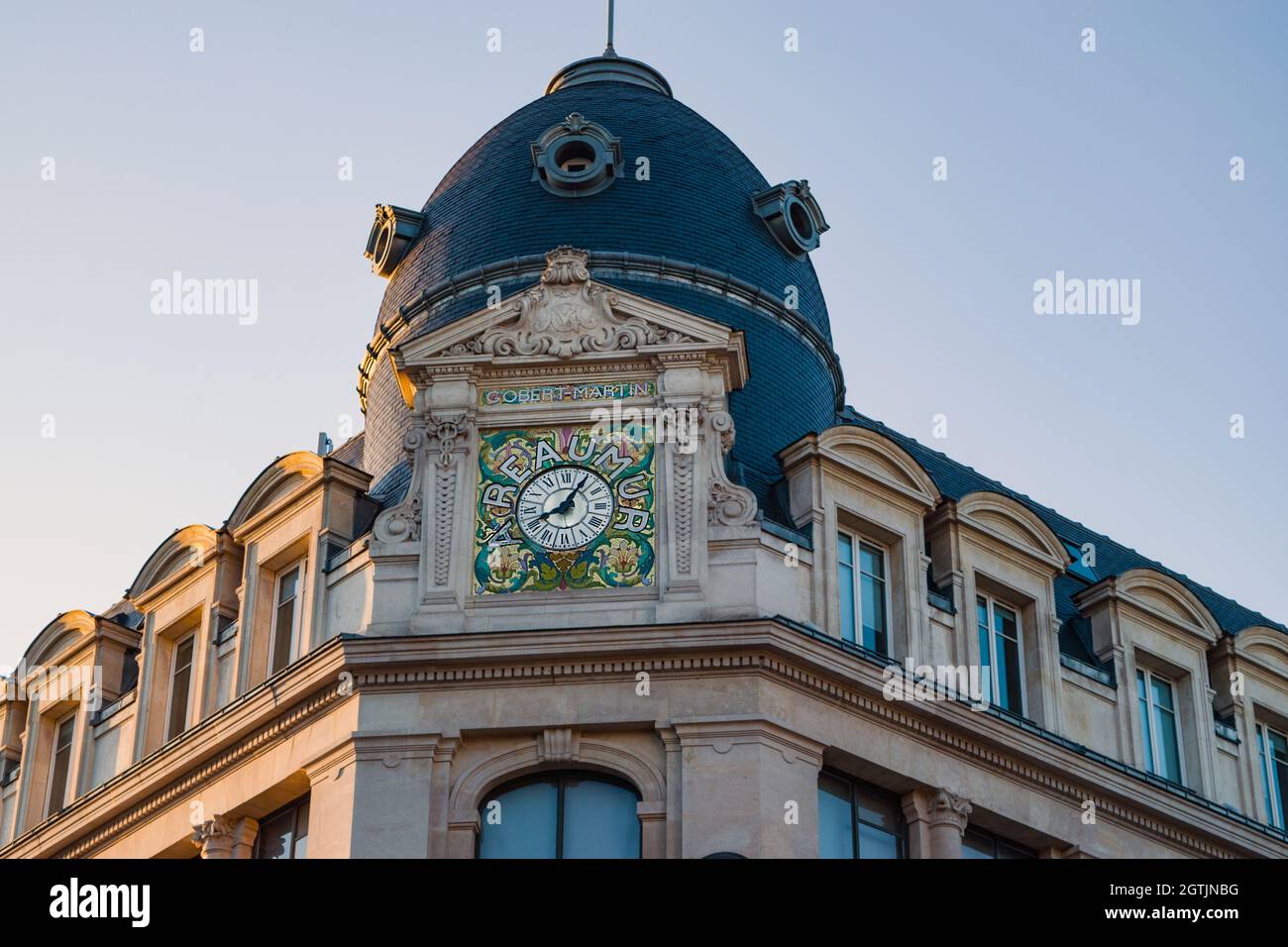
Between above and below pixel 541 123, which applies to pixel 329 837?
below

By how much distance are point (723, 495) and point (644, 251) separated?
18.0 ft

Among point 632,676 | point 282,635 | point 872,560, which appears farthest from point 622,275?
point 632,676

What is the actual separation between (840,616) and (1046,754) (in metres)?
3.58

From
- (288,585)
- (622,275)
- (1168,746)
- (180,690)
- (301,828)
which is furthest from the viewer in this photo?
(1168,746)

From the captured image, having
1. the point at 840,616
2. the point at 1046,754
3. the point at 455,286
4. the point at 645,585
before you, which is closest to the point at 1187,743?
the point at 1046,754

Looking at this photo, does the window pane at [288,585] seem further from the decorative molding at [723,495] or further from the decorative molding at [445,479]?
the decorative molding at [723,495]

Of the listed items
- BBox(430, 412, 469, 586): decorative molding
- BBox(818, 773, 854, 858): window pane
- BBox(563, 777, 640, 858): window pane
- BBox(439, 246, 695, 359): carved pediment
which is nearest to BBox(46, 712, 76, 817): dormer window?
BBox(430, 412, 469, 586): decorative molding

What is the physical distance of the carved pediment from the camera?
39.8 meters

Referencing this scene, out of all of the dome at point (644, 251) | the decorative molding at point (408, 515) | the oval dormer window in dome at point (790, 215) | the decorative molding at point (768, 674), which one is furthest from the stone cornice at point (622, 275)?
the decorative molding at point (768, 674)

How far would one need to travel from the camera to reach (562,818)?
121 ft

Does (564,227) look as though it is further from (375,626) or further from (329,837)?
(329,837)

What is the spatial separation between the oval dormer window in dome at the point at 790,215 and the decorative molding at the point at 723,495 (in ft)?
19.7

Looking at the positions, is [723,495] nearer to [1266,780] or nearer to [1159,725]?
[1159,725]

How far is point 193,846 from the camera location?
39.8 m
